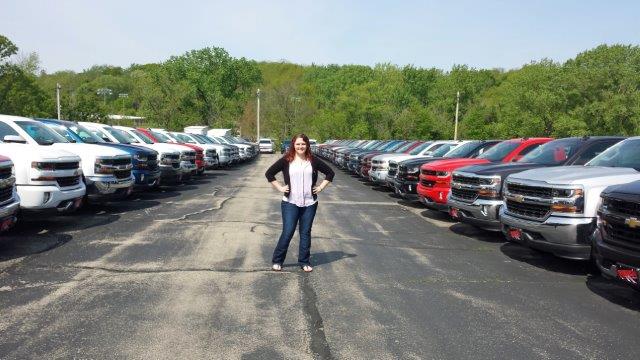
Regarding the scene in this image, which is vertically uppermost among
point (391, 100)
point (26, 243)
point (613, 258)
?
point (391, 100)

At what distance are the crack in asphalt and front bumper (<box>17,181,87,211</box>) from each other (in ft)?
15.4

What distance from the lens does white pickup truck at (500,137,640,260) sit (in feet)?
20.4

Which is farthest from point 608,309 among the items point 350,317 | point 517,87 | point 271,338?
point 517,87

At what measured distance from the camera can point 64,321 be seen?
4473mm

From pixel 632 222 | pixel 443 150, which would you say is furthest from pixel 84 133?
pixel 632 222

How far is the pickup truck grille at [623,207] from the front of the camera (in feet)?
16.4

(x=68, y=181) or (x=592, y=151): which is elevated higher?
(x=592, y=151)

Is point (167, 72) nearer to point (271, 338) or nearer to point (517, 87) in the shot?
point (517, 87)

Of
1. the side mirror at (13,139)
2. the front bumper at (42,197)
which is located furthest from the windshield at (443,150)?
A: the side mirror at (13,139)

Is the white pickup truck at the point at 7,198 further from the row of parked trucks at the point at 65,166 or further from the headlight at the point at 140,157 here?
the headlight at the point at 140,157

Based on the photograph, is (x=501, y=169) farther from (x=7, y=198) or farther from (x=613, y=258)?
(x=7, y=198)

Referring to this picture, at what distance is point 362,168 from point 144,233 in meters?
12.1

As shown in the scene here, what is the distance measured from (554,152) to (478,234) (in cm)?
203

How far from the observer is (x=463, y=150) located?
13.3m
